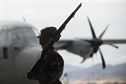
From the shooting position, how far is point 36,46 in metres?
10.2

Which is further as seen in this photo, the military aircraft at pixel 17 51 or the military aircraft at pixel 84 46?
the military aircraft at pixel 84 46

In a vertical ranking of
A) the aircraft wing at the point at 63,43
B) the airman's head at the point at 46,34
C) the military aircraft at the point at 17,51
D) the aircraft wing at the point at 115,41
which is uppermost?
the airman's head at the point at 46,34

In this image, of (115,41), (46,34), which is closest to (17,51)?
(46,34)

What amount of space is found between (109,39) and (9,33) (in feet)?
37.1

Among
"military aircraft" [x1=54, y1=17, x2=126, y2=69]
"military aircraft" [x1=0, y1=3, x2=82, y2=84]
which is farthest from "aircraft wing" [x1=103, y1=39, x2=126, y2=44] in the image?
"military aircraft" [x1=0, y1=3, x2=82, y2=84]

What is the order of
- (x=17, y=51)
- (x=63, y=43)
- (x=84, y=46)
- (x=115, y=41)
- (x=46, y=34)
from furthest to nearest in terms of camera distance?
(x=115, y=41)
(x=63, y=43)
(x=84, y=46)
(x=17, y=51)
(x=46, y=34)

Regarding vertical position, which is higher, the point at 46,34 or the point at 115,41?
the point at 46,34

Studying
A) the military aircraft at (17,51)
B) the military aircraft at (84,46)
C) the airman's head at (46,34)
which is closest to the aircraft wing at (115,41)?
the military aircraft at (84,46)

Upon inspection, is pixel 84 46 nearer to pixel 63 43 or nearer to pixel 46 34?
pixel 63 43

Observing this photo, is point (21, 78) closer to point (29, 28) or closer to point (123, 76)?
point (29, 28)

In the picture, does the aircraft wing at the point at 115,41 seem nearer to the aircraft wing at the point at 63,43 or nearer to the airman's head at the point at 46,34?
the aircraft wing at the point at 63,43

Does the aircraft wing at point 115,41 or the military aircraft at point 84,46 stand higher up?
the military aircraft at point 84,46

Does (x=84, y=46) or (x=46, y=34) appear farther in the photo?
(x=84, y=46)

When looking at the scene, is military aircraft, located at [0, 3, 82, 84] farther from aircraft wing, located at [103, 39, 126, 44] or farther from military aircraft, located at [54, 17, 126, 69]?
aircraft wing, located at [103, 39, 126, 44]
